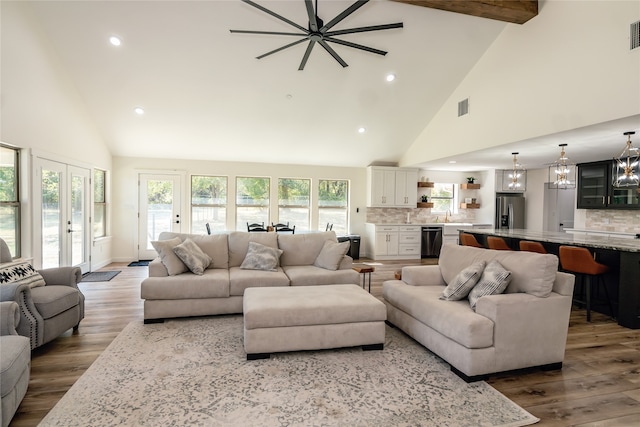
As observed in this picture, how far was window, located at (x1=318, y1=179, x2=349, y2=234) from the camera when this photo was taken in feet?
27.5

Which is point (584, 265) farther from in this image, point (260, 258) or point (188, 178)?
point (188, 178)

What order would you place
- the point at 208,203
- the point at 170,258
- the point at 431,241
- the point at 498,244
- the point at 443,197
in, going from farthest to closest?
the point at 443,197 → the point at 431,241 → the point at 208,203 → the point at 498,244 → the point at 170,258

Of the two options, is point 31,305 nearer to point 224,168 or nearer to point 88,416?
point 88,416

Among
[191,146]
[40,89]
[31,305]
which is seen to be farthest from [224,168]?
[31,305]

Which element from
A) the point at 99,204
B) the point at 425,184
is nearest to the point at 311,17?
the point at 99,204

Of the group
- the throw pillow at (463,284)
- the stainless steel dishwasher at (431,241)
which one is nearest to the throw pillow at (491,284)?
the throw pillow at (463,284)

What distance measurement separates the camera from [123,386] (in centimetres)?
236

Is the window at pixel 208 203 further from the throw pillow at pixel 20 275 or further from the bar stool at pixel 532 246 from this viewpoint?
the bar stool at pixel 532 246

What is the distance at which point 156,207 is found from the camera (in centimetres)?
738

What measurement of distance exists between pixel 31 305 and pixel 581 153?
795 cm

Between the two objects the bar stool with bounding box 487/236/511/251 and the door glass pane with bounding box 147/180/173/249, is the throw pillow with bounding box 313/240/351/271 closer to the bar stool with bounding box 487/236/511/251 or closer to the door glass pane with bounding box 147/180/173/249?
the bar stool with bounding box 487/236/511/251

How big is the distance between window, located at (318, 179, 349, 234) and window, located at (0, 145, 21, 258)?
5.68 m

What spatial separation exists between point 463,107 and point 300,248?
12.7 ft

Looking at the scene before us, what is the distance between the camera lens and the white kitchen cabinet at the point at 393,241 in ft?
26.2
